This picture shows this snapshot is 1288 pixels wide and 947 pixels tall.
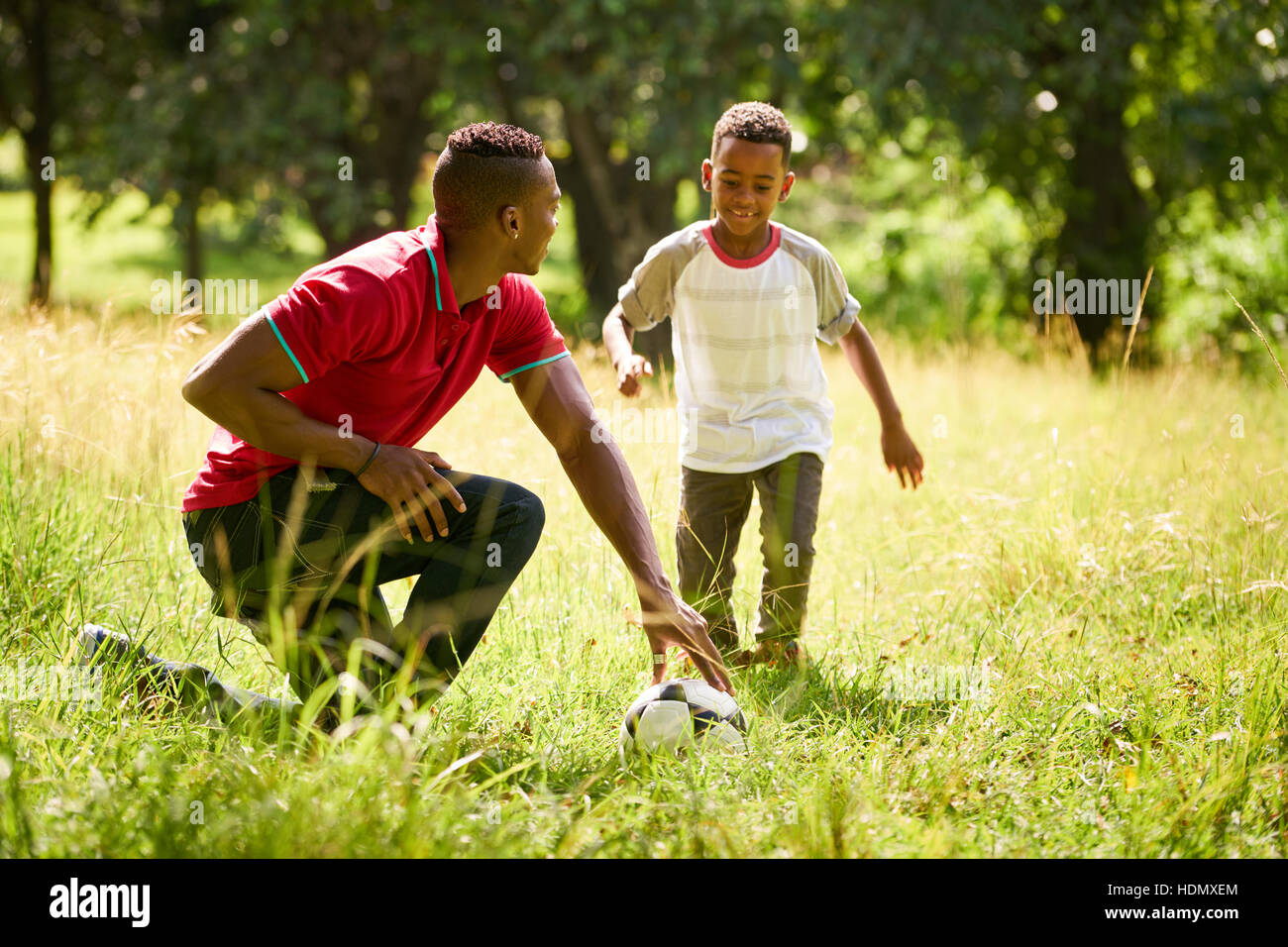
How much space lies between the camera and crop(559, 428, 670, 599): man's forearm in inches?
125

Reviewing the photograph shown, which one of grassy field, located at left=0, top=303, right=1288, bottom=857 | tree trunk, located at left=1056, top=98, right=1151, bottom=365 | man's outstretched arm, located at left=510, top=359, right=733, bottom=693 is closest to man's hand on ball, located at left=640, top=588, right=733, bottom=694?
man's outstretched arm, located at left=510, top=359, right=733, bottom=693

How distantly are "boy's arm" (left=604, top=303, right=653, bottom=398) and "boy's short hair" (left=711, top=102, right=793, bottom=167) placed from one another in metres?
0.69

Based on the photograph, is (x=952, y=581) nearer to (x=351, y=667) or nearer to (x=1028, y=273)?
(x=351, y=667)

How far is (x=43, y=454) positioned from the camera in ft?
14.5

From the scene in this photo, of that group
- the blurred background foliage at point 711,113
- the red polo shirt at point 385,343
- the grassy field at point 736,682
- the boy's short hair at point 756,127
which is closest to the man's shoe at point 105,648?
the grassy field at point 736,682

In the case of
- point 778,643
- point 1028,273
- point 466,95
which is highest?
point 466,95

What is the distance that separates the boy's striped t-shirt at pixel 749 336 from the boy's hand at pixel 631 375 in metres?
0.35

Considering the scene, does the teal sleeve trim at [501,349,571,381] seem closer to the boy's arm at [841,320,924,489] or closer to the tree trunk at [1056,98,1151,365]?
the boy's arm at [841,320,924,489]

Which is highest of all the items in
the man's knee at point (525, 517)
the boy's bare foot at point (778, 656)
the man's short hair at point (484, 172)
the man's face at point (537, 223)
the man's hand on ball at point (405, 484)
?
the man's short hair at point (484, 172)

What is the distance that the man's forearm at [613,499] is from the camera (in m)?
3.18

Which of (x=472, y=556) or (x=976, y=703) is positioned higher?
(x=472, y=556)

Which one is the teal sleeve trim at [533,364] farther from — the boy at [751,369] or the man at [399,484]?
the boy at [751,369]
